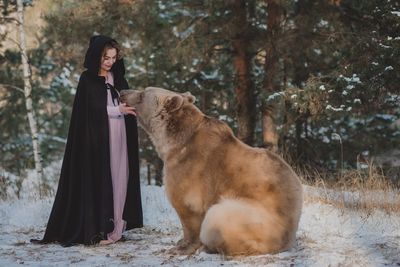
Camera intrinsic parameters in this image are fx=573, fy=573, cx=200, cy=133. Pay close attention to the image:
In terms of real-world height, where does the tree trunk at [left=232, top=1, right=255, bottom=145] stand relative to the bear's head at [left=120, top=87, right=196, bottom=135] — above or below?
above

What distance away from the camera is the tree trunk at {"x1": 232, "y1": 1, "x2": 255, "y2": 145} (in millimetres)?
13828

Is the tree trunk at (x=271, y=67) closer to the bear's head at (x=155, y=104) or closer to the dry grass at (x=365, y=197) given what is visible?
the dry grass at (x=365, y=197)

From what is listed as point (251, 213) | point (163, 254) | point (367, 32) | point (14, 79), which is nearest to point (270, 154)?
point (251, 213)

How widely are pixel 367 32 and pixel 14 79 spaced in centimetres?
1169

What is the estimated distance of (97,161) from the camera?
259 inches

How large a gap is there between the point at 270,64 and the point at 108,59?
7.11 m

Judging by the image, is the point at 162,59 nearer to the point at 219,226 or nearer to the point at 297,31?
the point at 297,31

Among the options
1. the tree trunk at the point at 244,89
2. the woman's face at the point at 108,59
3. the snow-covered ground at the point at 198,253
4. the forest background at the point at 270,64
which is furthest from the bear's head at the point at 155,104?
the tree trunk at the point at 244,89

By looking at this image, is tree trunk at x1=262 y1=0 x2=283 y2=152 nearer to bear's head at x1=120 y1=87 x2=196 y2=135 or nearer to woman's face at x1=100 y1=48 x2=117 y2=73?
woman's face at x1=100 y1=48 x2=117 y2=73

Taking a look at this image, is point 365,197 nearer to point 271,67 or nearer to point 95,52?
point 95,52

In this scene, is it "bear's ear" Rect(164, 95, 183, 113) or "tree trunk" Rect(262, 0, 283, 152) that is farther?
"tree trunk" Rect(262, 0, 283, 152)

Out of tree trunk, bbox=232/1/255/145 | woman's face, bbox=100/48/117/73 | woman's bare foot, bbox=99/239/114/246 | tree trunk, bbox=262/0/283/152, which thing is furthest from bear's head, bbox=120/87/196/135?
tree trunk, bbox=232/1/255/145

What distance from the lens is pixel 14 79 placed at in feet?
60.2

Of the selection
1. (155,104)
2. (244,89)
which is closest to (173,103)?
(155,104)
